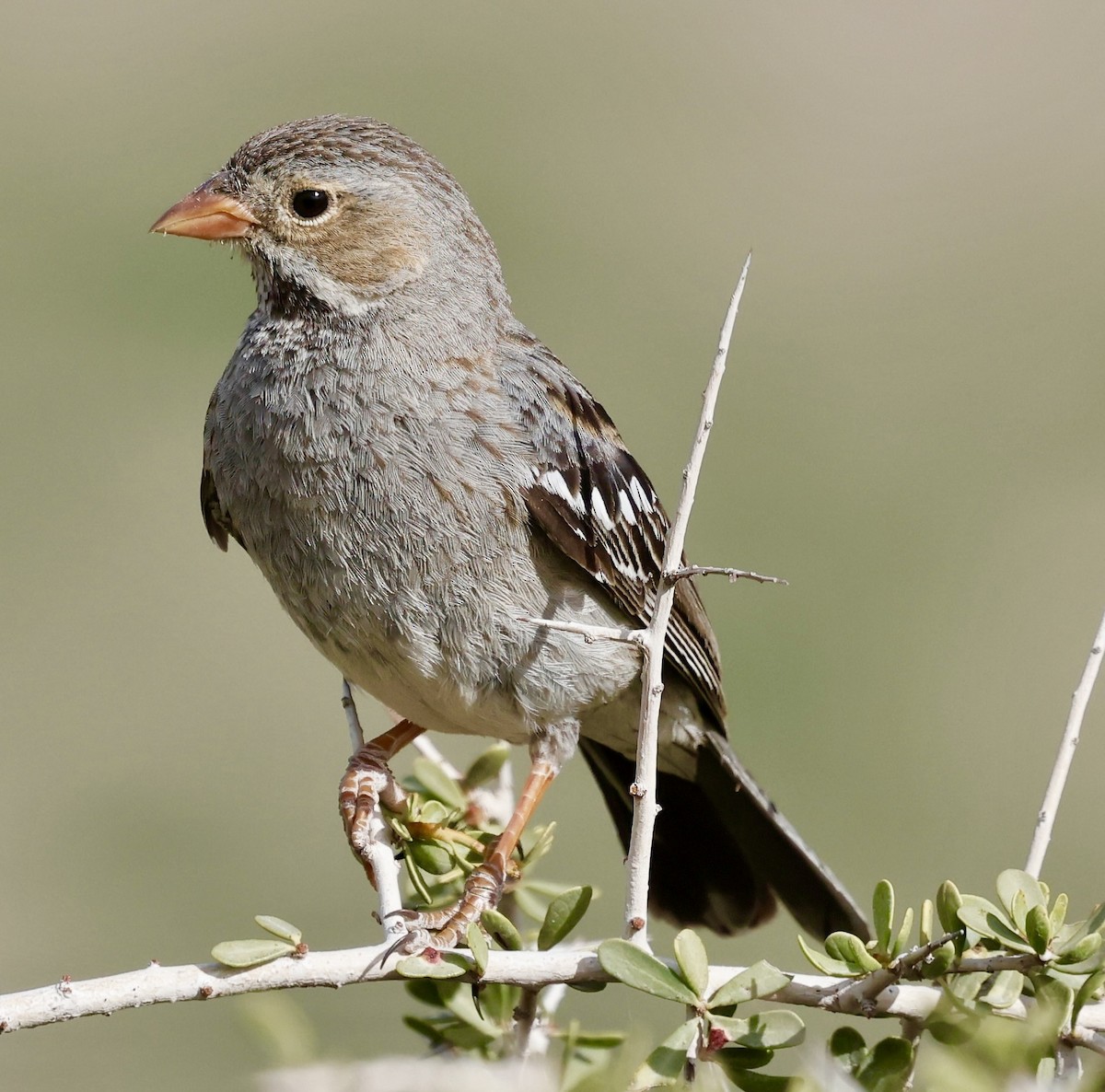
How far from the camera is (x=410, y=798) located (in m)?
3.26

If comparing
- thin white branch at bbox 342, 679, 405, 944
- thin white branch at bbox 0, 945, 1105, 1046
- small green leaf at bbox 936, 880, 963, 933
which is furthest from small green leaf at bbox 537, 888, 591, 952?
small green leaf at bbox 936, 880, 963, 933

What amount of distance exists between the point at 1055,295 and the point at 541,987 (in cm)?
846

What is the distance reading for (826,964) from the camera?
7.25 feet

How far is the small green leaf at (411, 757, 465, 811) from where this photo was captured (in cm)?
326

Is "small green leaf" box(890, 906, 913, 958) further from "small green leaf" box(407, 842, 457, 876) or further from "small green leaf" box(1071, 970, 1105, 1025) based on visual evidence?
"small green leaf" box(407, 842, 457, 876)

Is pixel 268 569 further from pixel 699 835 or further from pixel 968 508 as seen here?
pixel 968 508

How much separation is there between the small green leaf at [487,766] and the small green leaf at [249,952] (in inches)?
41.8

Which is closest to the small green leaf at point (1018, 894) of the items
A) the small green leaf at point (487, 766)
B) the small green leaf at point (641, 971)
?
the small green leaf at point (641, 971)

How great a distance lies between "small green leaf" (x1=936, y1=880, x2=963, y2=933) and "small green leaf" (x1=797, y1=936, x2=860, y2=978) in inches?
6.1

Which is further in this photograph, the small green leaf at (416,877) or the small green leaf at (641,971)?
the small green leaf at (416,877)

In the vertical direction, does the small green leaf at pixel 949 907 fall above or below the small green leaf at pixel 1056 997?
above

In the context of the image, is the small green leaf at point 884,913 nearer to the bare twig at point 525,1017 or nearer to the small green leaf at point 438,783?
the bare twig at point 525,1017

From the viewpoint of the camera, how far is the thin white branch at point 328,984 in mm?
2180

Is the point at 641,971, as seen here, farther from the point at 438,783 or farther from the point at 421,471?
the point at 421,471
